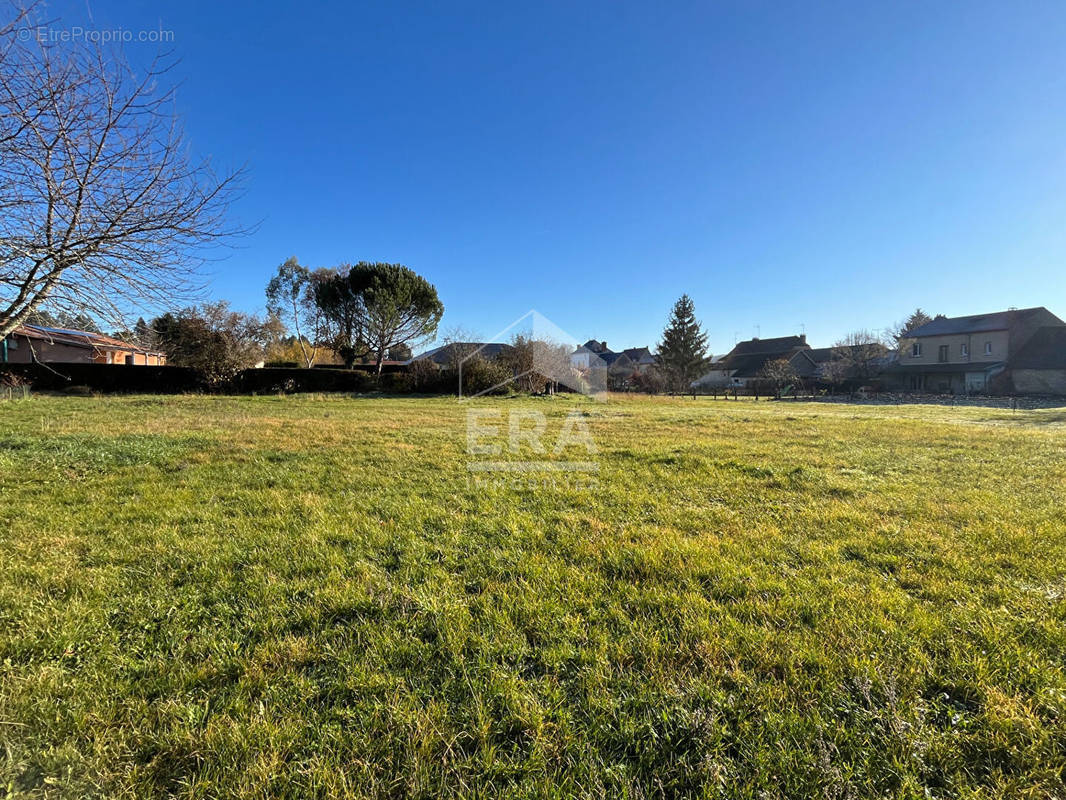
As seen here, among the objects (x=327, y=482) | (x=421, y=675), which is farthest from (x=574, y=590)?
(x=327, y=482)

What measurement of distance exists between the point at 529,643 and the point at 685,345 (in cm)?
4273

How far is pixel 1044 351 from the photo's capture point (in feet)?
93.3

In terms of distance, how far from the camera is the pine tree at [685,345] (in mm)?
40875

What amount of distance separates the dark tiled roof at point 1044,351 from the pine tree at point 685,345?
70.8 feet

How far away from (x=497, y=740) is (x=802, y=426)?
1287 centimetres

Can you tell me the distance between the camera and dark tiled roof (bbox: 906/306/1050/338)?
3102 centimetres

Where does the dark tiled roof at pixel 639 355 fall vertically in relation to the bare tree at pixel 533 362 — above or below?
above

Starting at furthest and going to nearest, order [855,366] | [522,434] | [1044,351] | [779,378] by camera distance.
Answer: [855,366]
[779,378]
[1044,351]
[522,434]

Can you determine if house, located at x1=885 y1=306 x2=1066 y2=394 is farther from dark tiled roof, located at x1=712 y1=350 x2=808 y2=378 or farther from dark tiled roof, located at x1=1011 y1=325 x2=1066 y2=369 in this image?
dark tiled roof, located at x1=712 y1=350 x2=808 y2=378

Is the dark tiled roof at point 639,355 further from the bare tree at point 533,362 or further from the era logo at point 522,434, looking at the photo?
the era logo at point 522,434

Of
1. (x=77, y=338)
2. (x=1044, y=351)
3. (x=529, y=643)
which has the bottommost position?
(x=529, y=643)

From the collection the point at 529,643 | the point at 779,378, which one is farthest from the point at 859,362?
A: the point at 529,643

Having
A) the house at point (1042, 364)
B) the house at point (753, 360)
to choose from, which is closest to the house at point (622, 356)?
the house at point (753, 360)

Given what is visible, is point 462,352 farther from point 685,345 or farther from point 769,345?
point 769,345
